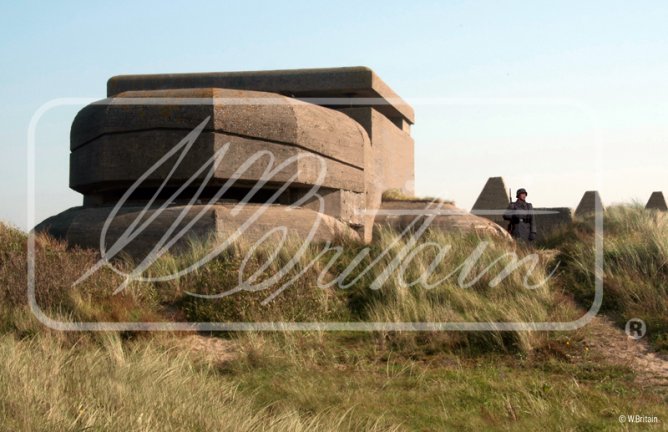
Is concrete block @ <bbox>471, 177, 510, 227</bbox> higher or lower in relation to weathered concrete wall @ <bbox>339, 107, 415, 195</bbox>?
lower

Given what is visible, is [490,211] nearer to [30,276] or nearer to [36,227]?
[36,227]

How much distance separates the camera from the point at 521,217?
10898 millimetres

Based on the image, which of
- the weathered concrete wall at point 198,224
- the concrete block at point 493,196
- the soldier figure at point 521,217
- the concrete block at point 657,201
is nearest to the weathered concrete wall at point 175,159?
the weathered concrete wall at point 198,224

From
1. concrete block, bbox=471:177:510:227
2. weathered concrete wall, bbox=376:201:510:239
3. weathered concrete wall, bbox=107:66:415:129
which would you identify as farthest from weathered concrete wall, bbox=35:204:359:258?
concrete block, bbox=471:177:510:227

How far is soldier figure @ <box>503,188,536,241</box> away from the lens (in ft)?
35.6

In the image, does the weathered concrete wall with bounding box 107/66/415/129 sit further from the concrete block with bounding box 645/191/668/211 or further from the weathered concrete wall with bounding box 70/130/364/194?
the concrete block with bounding box 645/191/668/211

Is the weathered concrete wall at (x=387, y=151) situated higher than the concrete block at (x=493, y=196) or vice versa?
the weathered concrete wall at (x=387, y=151)

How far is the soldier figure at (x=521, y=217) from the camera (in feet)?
35.6

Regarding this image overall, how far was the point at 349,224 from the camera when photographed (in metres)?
11.4

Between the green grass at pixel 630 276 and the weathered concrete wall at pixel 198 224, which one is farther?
the weathered concrete wall at pixel 198 224

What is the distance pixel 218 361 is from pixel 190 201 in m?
3.77

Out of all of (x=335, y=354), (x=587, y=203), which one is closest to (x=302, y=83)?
(x=335, y=354)

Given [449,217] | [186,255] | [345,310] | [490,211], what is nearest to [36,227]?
[186,255]

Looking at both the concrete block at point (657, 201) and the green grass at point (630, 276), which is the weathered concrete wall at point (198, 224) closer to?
the green grass at point (630, 276)
